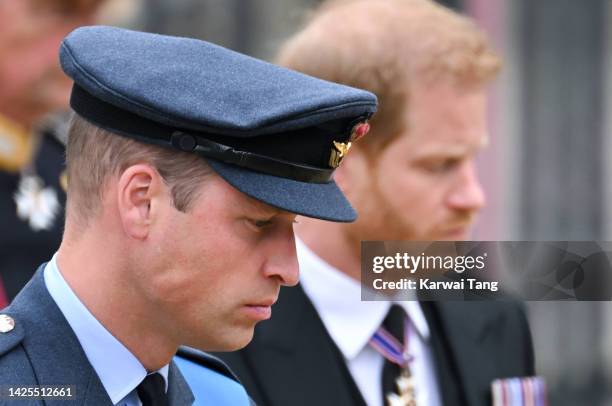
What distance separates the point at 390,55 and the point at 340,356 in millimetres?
740

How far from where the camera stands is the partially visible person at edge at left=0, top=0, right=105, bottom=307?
4.08m

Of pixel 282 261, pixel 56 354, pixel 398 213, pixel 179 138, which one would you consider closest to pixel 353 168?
pixel 398 213

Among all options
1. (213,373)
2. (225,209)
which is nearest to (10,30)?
(213,373)

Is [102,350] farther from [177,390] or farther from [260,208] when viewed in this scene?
[260,208]

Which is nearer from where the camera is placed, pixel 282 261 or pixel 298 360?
pixel 282 261

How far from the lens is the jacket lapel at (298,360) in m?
2.98

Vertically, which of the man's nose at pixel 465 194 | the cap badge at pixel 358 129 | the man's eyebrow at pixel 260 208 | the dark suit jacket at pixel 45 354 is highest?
the man's nose at pixel 465 194

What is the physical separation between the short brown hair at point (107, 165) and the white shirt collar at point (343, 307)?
1.00 m

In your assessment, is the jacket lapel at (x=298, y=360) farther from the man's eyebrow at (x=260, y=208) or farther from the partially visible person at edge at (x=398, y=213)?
the man's eyebrow at (x=260, y=208)

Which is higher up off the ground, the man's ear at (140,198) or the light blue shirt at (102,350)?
the man's ear at (140,198)

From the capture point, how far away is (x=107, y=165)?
7.15 ft

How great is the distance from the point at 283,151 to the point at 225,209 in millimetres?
152

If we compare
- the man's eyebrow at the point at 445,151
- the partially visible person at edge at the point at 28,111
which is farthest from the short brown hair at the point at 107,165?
the partially visible person at edge at the point at 28,111

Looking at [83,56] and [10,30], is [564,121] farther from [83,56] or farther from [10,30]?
[83,56]
